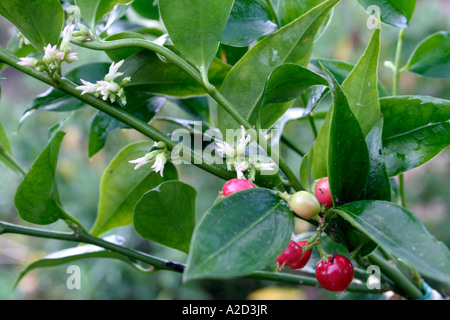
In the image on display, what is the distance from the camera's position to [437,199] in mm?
1539

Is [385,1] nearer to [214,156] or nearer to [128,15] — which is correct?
[214,156]

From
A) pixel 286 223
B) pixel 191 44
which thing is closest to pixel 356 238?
pixel 286 223

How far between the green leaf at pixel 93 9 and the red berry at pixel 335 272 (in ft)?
0.87

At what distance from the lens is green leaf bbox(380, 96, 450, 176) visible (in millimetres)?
345

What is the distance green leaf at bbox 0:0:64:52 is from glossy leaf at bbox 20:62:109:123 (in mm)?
80

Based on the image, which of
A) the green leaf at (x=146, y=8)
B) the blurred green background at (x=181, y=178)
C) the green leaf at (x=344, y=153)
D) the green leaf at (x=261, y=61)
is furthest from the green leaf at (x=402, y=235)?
the blurred green background at (x=181, y=178)

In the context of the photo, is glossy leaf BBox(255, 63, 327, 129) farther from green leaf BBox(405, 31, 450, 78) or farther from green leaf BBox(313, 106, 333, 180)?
green leaf BBox(405, 31, 450, 78)

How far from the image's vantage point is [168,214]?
14.4 inches

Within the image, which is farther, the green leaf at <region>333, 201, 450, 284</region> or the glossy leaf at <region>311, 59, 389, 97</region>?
the glossy leaf at <region>311, 59, 389, 97</region>

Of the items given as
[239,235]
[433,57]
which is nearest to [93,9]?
[239,235]

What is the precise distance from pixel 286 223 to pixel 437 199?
1.45 meters

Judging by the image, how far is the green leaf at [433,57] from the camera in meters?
0.50

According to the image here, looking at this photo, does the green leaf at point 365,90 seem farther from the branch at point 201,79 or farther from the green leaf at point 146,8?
the green leaf at point 146,8

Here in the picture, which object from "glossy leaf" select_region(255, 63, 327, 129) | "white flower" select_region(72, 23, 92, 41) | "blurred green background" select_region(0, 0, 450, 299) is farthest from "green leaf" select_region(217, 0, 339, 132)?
"blurred green background" select_region(0, 0, 450, 299)
